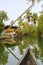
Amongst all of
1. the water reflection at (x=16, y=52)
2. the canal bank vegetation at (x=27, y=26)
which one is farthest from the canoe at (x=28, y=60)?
the canal bank vegetation at (x=27, y=26)

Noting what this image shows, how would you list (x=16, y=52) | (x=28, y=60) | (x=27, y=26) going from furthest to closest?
(x=27, y=26), (x=16, y=52), (x=28, y=60)

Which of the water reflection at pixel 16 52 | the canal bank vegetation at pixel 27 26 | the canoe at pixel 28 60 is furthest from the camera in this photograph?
the canal bank vegetation at pixel 27 26

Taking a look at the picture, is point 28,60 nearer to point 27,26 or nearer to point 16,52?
point 16,52

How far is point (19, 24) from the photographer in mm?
70312

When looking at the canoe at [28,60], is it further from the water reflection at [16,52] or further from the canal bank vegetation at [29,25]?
the canal bank vegetation at [29,25]

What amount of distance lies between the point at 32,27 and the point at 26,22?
2411 millimetres

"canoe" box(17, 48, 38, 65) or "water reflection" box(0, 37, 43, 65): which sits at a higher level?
"canoe" box(17, 48, 38, 65)

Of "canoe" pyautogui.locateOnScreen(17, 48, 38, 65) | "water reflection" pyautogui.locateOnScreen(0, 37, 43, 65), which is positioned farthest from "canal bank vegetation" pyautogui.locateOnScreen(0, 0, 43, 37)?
"canoe" pyautogui.locateOnScreen(17, 48, 38, 65)

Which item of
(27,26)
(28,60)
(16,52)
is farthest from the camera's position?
(27,26)

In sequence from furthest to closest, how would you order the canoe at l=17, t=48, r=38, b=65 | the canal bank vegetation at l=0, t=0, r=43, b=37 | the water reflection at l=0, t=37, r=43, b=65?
the canal bank vegetation at l=0, t=0, r=43, b=37
the water reflection at l=0, t=37, r=43, b=65
the canoe at l=17, t=48, r=38, b=65

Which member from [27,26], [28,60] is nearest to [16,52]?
[28,60]

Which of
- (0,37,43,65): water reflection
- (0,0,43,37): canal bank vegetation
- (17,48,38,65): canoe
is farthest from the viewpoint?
(0,0,43,37): canal bank vegetation

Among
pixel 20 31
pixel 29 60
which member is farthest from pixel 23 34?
pixel 29 60

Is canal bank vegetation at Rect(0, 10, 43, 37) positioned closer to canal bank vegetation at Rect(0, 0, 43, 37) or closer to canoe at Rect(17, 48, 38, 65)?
canal bank vegetation at Rect(0, 0, 43, 37)
